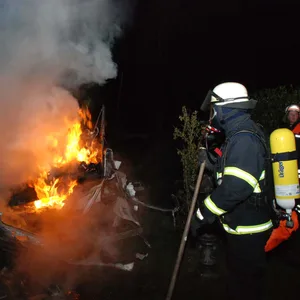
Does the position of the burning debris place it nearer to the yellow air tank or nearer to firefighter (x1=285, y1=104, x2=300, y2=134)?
the yellow air tank

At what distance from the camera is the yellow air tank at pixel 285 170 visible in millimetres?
3010

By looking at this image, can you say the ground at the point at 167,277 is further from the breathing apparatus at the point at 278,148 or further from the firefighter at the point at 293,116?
the firefighter at the point at 293,116

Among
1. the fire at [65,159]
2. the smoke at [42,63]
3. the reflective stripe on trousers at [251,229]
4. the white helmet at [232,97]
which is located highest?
the smoke at [42,63]

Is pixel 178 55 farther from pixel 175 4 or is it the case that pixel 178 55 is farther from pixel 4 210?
pixel 4 210

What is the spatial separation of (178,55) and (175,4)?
8.23 ft

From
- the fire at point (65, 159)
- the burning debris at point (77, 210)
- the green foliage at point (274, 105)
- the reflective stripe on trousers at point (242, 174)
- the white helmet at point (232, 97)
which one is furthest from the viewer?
the green foliage at point (274, 105)

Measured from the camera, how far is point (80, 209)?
5.83 metres

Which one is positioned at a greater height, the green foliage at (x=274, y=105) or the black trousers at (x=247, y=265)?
the green foliage at (x=274, y=105)

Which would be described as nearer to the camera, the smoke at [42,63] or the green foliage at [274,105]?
the smoke at [42,63]

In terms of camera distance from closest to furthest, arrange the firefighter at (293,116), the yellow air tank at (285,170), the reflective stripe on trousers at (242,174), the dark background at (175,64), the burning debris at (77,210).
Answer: the reflective stripe on trousers at (242,174) < the yellow air tank at (285,170) < the burning debris at (77,210) < the firefighter at (293,116) < the dark background at (175,64)

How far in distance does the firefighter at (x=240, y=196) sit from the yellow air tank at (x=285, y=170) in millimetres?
130

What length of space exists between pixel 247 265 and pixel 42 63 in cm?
504

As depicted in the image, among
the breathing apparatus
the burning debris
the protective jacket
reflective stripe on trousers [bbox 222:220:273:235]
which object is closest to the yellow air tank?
the breathing apparatus

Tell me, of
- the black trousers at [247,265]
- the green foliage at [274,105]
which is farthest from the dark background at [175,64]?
the black trousers at [247,265]
